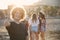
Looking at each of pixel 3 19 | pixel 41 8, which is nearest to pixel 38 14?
pixel 41 8

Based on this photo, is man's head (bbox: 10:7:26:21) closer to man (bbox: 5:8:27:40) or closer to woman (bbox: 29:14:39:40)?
man (bbox: 5:8:27:40)

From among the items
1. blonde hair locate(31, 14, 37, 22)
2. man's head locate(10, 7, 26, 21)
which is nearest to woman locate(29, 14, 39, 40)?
blonde hair locate(31, 14, 37, 22)

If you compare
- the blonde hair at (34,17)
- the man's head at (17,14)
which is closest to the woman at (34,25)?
the blonde hair at (34,17)

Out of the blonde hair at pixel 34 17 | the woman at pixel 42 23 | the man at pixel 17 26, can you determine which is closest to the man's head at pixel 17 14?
the man at pixel 17 26

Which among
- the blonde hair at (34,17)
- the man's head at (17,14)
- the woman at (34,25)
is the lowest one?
the woman at (34,25)

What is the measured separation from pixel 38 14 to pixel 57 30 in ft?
1.10

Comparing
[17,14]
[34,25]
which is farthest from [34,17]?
[17,14]

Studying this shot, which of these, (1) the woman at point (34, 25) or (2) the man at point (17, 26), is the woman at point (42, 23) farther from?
(2) the man at point (17, 26)

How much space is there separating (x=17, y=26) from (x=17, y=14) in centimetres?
16

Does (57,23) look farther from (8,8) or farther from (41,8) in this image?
(8,8)

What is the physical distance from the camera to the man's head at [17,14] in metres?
2.39

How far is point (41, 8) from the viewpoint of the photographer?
241 centimetres

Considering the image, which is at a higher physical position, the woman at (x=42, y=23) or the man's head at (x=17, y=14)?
the man's head at (x=17, y=14)

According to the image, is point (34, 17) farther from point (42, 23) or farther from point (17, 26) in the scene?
point (17, 26)
